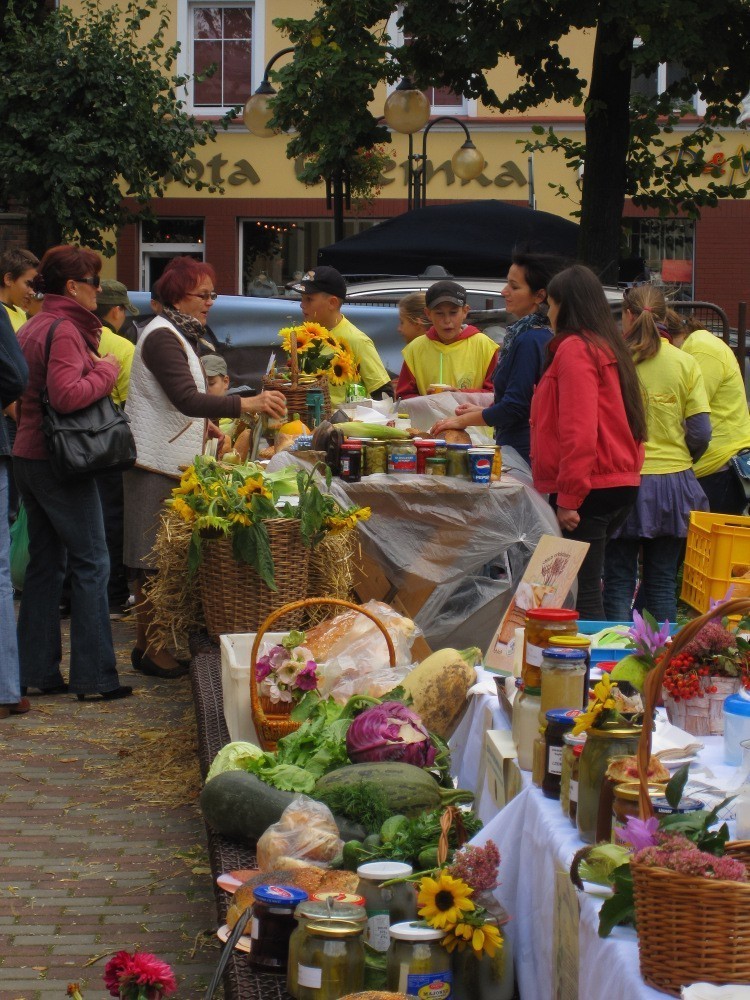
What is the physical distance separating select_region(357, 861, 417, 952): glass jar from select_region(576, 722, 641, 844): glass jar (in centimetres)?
41

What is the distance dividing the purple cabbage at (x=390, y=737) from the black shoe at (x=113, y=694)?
2825 millimetres

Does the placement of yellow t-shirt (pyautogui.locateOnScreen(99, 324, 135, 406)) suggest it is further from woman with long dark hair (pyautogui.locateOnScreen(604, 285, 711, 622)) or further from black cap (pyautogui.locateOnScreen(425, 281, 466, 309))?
woman with long dark hair (pyautogui.locateOnScreen(604, 285, 711, 622))

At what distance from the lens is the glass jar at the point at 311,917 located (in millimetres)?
2611

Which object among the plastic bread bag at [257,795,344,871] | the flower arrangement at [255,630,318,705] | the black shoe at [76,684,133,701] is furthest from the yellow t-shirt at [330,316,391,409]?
the plastic bread bag at [257,795,344,871]

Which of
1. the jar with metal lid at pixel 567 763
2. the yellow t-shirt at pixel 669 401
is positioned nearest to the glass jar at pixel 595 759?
the jar with metal lid at pixel 567 763

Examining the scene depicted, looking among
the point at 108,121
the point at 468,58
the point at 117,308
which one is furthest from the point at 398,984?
the point at 108,121

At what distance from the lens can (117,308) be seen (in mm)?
8711

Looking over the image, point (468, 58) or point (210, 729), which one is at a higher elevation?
point (468, 58)

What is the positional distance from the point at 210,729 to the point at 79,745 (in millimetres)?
1332

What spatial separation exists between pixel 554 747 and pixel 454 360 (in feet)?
17.4

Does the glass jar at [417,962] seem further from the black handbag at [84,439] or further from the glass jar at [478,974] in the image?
the black handbag at [84,439]

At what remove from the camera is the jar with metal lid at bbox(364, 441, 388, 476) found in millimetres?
6148

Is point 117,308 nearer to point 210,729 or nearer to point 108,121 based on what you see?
point 210,729

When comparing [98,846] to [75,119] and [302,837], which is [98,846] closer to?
[302,837]
